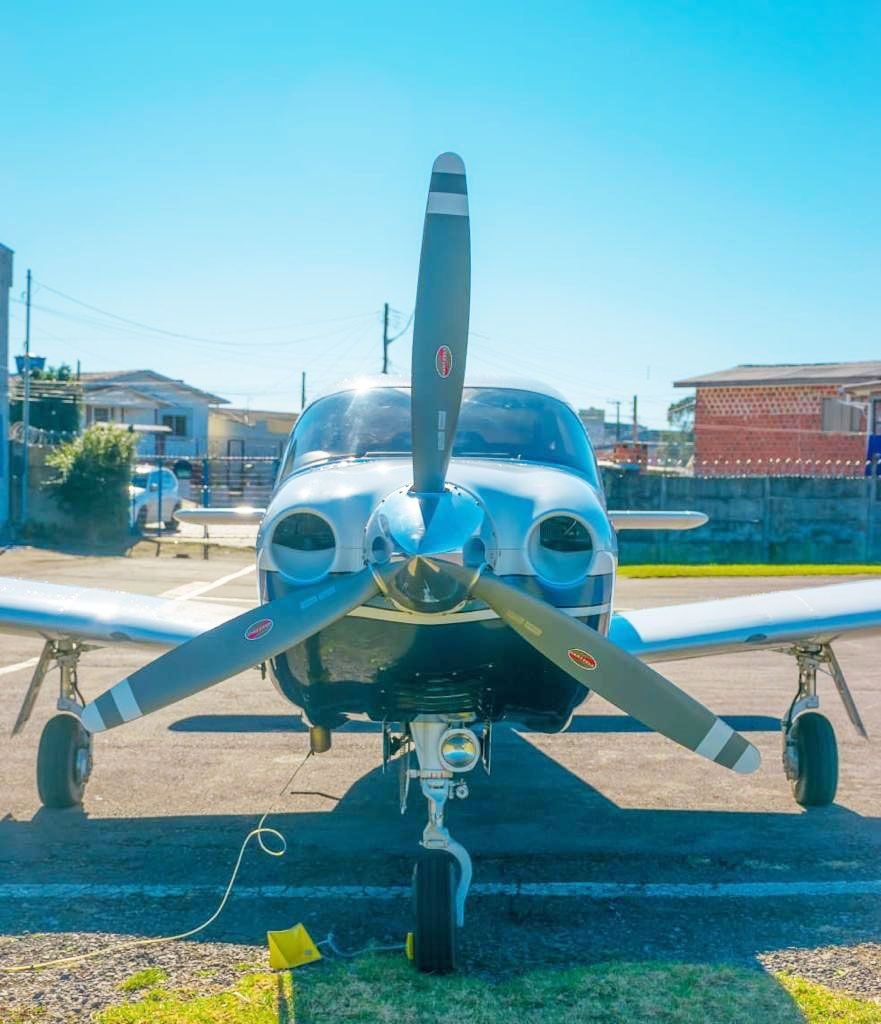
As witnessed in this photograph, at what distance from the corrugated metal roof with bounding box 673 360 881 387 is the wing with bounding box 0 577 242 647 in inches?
1240

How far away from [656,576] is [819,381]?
18894mm

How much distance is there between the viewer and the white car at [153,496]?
27.9 m

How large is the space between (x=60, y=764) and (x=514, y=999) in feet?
11.1

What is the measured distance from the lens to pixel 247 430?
73625mm

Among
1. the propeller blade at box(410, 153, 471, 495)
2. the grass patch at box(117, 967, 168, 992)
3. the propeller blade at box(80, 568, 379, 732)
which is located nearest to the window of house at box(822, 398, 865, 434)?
the propeller blade at box(410, 153, 471, 495)

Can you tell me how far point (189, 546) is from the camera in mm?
24016

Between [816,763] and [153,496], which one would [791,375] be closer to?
[153,496]

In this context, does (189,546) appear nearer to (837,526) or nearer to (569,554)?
(837,526)

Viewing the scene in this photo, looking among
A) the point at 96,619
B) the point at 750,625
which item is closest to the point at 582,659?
the point at 750,625

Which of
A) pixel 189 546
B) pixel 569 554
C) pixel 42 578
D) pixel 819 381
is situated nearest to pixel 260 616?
pixel 569 554

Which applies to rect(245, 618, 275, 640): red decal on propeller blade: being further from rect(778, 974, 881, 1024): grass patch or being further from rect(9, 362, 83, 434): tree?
rect(9, 362, 83, 434): tree

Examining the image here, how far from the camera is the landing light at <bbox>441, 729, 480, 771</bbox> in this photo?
190 inches

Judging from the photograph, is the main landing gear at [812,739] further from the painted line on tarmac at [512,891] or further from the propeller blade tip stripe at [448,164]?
the propeller blade tip stripe at [448,164]

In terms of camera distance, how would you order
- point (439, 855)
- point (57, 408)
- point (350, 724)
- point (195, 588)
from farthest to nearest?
1. point (57, 408)
2. point (195, 588)
3. point (350, 724)
4. point (439, 855)
